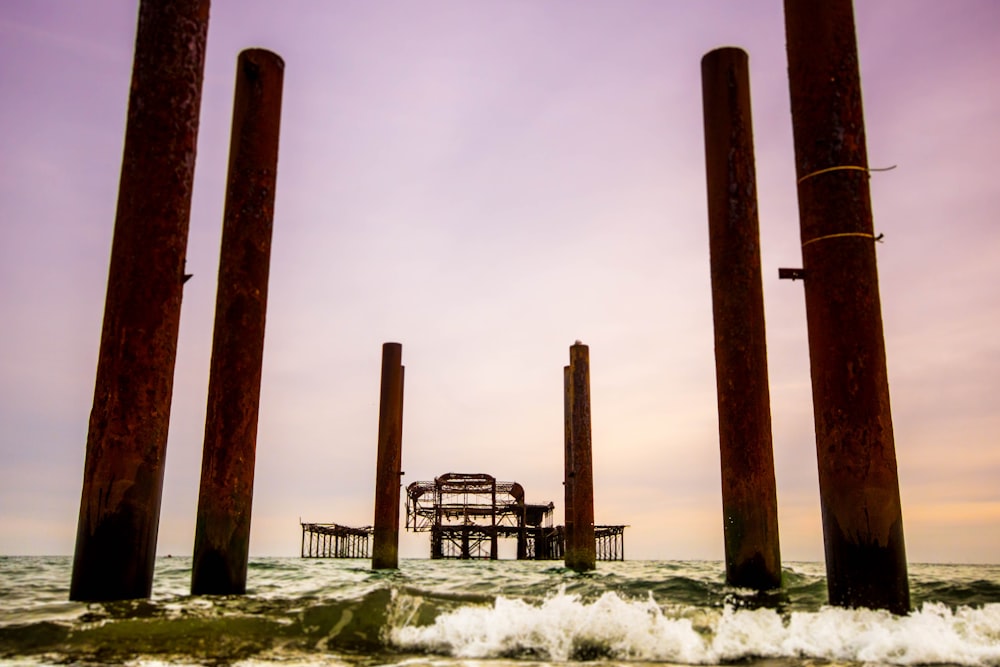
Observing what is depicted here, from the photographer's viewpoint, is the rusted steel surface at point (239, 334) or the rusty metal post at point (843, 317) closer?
the rusty metal post at point (843, 317)

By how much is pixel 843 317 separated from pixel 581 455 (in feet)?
34.2

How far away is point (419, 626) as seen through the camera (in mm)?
4934

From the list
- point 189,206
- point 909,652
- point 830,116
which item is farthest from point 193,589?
point 830,116

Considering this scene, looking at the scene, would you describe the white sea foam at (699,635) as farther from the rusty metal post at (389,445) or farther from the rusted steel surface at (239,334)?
the rusty metal post at (389,445)

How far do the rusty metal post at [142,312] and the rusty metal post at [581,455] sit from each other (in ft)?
34.2

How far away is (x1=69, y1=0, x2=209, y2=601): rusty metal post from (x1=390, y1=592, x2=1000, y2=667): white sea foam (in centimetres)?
193

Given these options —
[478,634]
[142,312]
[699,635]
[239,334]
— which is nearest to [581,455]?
[239,334]

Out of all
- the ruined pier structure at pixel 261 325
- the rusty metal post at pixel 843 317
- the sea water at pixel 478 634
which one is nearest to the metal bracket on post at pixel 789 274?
the ruined pier structure at pixel 261 325

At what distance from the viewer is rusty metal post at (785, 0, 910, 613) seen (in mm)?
4941

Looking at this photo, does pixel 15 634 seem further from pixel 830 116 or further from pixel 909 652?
pixel 830 116

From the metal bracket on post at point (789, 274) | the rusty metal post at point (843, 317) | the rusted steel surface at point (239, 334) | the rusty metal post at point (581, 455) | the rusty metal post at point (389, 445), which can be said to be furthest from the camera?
the rusty metal post at point (389, 445)

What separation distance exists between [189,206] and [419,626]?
3438mm

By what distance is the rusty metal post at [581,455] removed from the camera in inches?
604

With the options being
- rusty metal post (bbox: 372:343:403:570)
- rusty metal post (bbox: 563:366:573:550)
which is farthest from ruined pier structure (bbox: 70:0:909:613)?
rusty metal post (bbox: 563:366:573:550)
